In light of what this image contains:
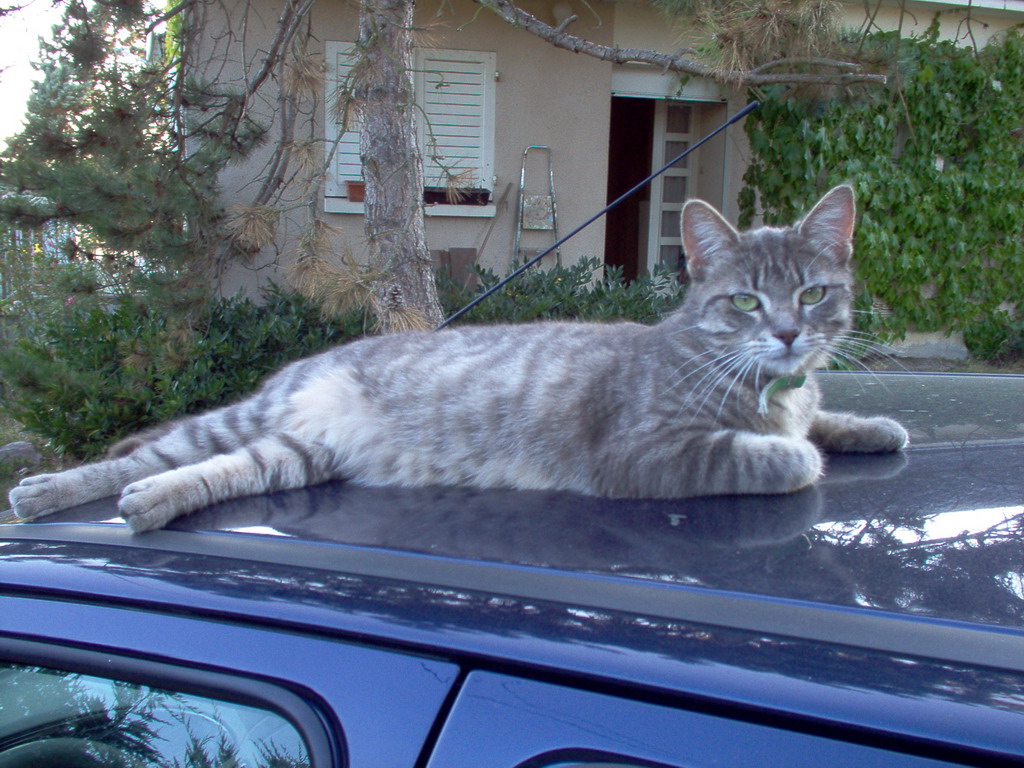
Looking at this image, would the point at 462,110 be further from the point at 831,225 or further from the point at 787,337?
the point at 787,337

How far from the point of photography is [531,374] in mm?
2631

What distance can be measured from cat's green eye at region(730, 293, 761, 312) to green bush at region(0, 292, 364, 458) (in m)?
3.29

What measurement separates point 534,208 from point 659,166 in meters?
2.54

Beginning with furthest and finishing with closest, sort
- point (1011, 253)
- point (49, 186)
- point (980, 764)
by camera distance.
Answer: point (1011, 253) < point (49, 186) < point (980, 764)

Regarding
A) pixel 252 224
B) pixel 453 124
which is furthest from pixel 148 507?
→ pixel 453 124

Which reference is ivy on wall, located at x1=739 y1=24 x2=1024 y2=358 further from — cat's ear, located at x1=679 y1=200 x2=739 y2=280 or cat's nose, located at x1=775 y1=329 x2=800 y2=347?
cat's nose, located at x1=775 y1=329 x2=800 y2=347

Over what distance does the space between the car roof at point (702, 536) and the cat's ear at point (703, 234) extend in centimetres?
93

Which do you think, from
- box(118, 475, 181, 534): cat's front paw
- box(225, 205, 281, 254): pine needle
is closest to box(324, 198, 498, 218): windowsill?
box(225, 205, 281, 254): pine needle

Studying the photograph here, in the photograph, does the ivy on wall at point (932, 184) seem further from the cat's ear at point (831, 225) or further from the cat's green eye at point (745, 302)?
the cat's green eye at point (745, 302)

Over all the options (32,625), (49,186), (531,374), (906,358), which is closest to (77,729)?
(32,625)

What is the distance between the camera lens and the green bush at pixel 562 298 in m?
5.88

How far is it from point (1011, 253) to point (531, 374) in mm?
8603

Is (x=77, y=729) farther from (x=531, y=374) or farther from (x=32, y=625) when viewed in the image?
(x=531, y=374)

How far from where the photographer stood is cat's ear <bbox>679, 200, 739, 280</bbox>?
265 centimetres
